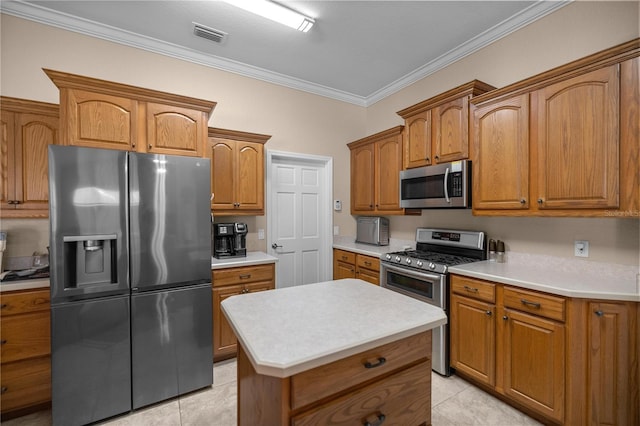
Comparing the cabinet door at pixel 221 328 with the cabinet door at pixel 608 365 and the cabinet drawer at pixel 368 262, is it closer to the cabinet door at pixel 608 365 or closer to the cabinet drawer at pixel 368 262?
the cabinet drawer at pixel 368 262

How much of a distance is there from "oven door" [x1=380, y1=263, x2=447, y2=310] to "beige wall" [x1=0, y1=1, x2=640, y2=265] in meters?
0.80

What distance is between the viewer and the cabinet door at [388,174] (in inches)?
132

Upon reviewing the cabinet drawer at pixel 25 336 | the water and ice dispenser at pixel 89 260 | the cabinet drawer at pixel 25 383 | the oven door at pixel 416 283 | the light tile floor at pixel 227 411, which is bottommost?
the light tile floor at pixel 227 411

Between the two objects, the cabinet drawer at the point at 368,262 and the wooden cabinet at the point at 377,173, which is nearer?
the cabinet drawer at the point at 368,262

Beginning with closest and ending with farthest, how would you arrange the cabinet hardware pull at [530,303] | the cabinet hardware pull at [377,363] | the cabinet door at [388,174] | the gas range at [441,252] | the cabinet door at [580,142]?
the cabinet hardware pull at [377,363] → the cabinet door at [580,142] → the cabinet hardware pull at [530,303] → the gas range at [441,252] → the cabinet door at [388,174]

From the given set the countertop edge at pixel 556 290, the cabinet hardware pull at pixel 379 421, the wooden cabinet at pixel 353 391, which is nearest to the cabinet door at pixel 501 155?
the countertop edge at pixel 556 290

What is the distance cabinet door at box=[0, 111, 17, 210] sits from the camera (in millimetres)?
2191

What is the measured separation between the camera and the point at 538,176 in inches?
82.4

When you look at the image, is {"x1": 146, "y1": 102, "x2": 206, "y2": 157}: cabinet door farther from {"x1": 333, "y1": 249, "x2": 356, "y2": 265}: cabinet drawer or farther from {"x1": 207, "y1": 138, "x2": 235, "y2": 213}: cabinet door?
{"x1": 333, "y1": 249, "x2": 356, "y2": 265}: cabinet drawer

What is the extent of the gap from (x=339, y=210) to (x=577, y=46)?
289 centimetres

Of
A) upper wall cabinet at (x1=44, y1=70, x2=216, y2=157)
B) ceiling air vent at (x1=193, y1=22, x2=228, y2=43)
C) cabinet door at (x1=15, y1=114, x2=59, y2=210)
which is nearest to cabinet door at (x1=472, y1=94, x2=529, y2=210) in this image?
upper wall cabinet at (x1=44, y1=70, x2=216, y2=157)

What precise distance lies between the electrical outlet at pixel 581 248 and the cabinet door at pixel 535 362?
→ 0.70 m

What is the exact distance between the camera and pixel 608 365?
5.41ft

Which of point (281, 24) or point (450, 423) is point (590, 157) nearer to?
point (450, 423)
